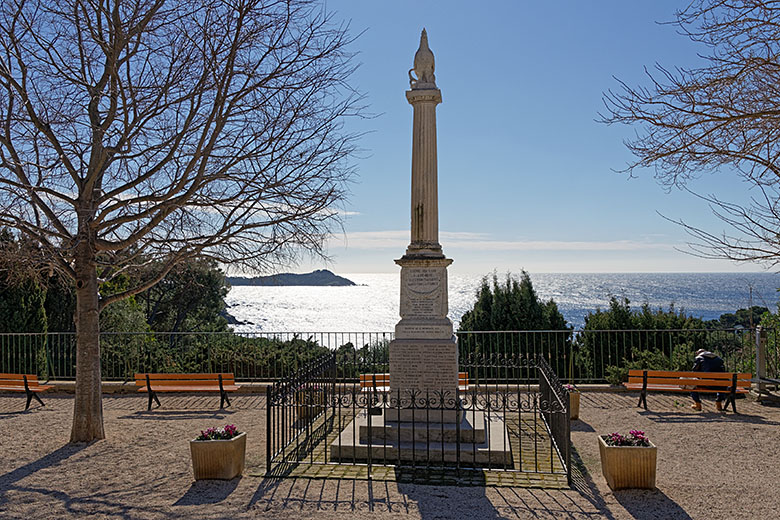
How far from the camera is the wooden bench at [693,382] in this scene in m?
11.3

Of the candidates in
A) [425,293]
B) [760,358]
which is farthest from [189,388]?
[760,358]

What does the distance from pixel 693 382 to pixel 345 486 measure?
759cm

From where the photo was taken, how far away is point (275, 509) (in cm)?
649

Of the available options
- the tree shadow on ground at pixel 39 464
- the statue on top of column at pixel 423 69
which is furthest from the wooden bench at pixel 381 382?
the statue on top of column at pixel 423 69

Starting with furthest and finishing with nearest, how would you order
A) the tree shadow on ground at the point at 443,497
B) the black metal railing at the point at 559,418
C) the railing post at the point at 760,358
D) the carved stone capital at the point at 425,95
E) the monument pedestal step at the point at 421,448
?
the railing post at the point at 760,358 → the carved stone capital at the point at 425,95 → the monument pedestal step at the point at 421,448 → the black metal railing at the point at 559,418 → the tree shadow on ground at the point at 443,497

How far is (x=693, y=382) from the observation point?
37.7 ft

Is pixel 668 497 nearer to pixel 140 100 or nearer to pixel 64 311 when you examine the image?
pixel 140 100

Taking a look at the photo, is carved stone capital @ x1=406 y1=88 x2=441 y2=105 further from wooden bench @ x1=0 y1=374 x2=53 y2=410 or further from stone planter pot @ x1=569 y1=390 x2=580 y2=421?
wooden bench @ x1=0 y1=374 x2=53 y2=410

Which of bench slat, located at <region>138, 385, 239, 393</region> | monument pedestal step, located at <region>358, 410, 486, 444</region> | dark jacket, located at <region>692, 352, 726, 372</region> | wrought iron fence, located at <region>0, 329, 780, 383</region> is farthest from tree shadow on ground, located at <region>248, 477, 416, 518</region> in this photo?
dark jacket, located at <region>692, 352, 726, 372</region>

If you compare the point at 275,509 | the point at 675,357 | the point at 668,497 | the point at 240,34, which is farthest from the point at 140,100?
the point at 675,357

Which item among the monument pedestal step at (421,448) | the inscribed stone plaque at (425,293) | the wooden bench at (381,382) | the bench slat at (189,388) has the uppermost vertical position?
the inscribed stone plaque at (425,293)

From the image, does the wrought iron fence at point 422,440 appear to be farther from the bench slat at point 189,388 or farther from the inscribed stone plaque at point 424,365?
the bench slat at point 189,388

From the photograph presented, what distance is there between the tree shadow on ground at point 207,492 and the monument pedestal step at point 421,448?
1675mm

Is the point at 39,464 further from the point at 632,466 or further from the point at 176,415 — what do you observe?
the point at 632,466
